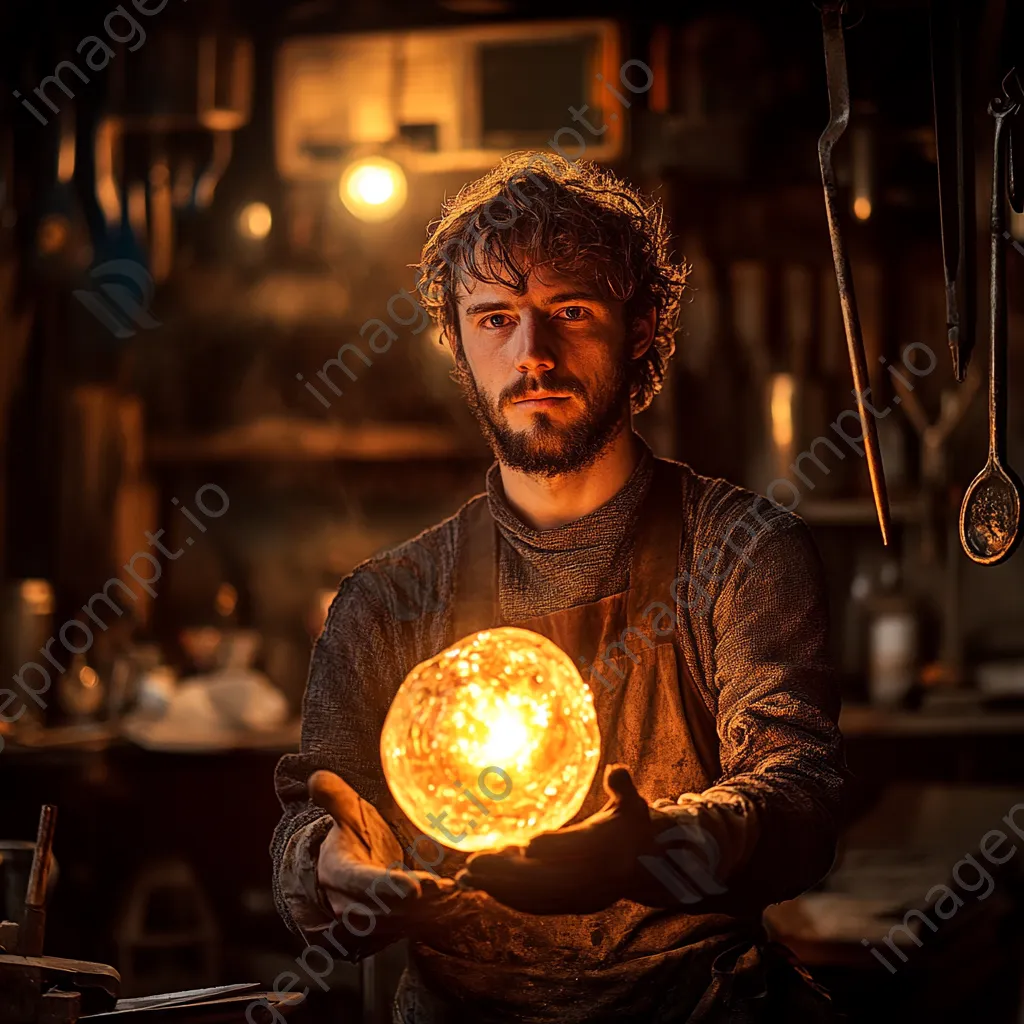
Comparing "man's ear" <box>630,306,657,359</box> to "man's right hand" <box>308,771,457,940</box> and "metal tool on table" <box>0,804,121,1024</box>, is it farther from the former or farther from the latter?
"metal tool on table" <box>0,804,121,1024</box>

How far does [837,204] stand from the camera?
1642mm

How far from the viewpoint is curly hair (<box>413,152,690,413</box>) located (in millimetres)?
1807

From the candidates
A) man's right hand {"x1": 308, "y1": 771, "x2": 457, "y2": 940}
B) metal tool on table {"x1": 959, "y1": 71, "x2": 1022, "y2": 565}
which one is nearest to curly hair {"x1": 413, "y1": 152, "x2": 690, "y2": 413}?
metal tool on table {"x1": 959, "y1": 71, "x2": 1022, "y2": 565}

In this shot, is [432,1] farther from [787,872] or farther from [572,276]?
[787,872]

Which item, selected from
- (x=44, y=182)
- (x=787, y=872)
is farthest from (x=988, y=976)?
(x=44, y=182)

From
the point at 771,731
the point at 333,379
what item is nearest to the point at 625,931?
the point at 771,731

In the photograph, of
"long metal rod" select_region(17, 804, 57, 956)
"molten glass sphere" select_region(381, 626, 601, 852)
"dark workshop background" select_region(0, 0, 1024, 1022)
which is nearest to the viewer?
"molten glass sphere" select_region(381, 626, 601, 852)

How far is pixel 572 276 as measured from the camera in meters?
1.79

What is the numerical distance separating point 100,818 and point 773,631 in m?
2.79

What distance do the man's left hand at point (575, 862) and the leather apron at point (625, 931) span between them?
347 millimetres

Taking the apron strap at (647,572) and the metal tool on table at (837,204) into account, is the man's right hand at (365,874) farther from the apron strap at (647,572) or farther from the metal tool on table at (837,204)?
the metal tool on table at (837,204)

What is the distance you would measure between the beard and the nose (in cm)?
1

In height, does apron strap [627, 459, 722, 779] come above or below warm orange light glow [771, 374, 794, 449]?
below

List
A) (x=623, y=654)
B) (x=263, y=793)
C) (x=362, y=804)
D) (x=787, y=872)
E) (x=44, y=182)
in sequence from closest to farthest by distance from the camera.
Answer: (x=787, y=872) < (x=362, y=804) < (x=623, y=654) < (x=263, y=793) < (x=44, y=182)
